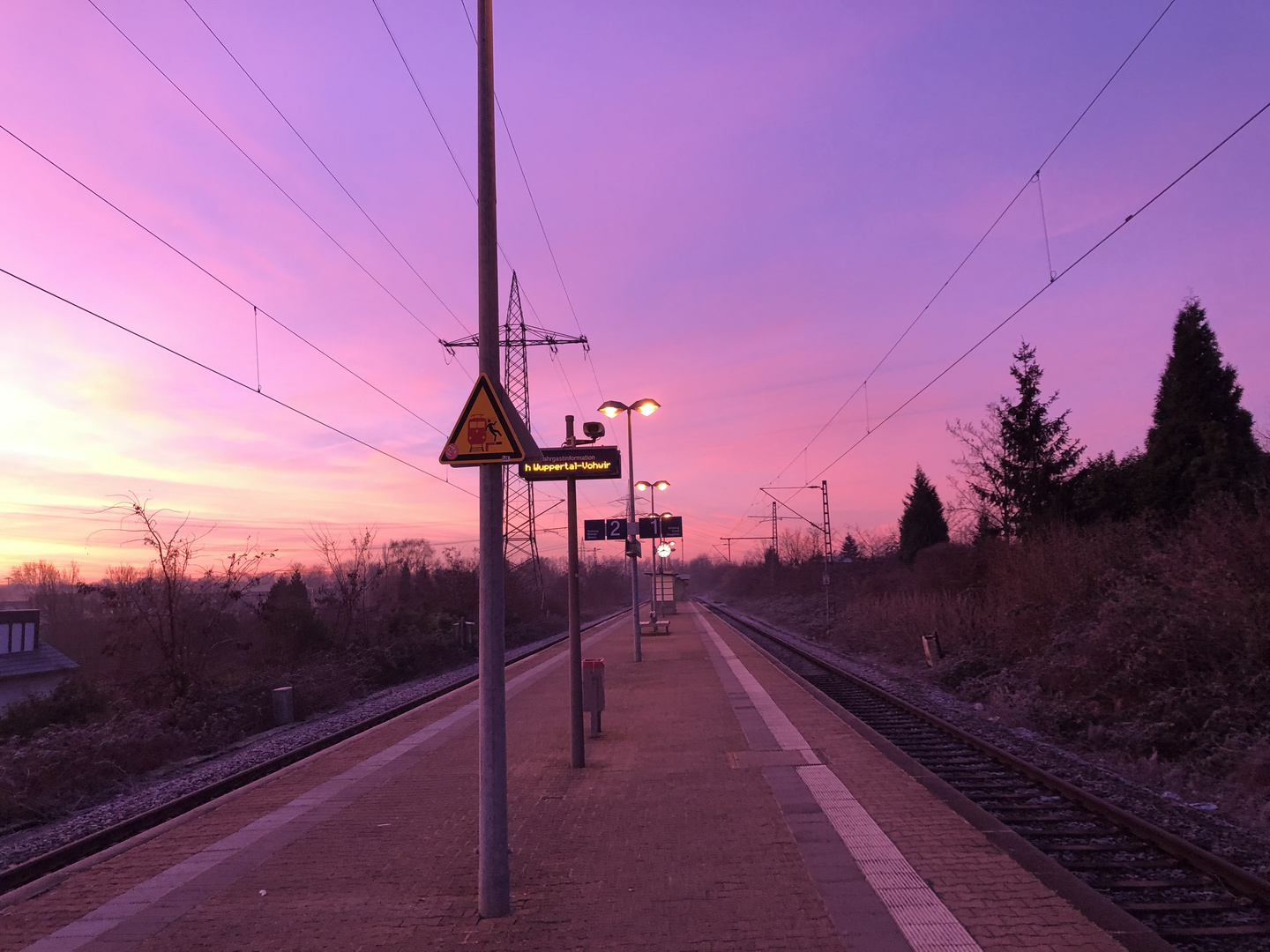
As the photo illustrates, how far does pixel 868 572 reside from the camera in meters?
48.2

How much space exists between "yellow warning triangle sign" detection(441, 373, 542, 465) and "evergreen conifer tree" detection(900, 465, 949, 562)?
49863 mm

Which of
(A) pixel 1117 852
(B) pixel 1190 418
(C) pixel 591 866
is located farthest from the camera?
(B) pixel 1190 418

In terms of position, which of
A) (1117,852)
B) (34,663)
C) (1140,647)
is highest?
(1140,647)

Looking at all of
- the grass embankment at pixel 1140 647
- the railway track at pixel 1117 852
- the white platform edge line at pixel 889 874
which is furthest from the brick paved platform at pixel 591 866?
the grass embankment at pixel 1140 647

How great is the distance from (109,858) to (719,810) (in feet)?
17.3

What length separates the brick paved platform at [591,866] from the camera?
14.7 ft

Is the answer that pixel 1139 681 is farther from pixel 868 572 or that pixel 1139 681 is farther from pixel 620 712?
pixel 868 572

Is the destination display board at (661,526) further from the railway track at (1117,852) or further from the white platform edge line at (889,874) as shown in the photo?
the white platform edge line at (889,874)

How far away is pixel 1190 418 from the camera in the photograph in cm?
2302

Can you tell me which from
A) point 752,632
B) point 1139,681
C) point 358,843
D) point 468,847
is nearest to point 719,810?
point 468,847

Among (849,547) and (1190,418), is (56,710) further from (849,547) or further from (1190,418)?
(849,547)

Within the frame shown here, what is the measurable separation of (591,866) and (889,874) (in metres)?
2.08

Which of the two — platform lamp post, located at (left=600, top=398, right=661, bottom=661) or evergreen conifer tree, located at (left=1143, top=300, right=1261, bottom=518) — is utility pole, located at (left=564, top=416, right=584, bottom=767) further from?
evergreen conifer tree, located at (left=1143, top=300, right=1261, bottom=518)

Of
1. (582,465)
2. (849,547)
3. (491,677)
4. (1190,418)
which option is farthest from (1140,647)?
(849,547)
